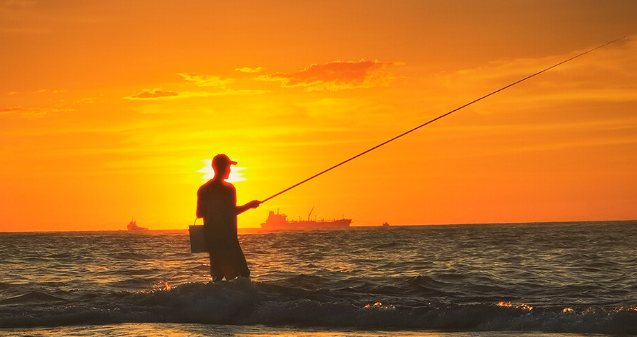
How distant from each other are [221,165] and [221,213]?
2.35 ft

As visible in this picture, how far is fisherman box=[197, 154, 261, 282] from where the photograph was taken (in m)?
11.0

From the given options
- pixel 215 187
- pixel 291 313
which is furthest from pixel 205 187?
pixel 291 313

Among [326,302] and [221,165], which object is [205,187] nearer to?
[221,165]

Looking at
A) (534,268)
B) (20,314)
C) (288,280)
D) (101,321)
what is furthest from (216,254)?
(534,268)

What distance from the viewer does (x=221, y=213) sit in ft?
36.3

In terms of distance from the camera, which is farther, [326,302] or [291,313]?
[326,302]

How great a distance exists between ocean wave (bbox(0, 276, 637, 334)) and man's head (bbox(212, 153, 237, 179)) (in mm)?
A: 1677

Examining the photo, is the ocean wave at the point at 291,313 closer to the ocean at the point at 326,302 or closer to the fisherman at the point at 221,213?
the ocean at the point at 326,302

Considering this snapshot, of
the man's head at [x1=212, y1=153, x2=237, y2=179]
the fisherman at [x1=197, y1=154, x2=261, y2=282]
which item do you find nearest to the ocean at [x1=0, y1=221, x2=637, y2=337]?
the fisherman at [x1=197, y1=154, x2=261, y2=282]

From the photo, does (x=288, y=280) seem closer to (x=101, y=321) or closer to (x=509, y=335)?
(x=101, y=321)

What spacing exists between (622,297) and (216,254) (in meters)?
7.00

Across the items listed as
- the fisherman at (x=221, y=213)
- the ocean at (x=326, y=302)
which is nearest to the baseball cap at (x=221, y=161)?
the fisherman at (x=221, y=213)

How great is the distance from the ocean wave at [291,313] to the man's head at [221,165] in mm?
1677

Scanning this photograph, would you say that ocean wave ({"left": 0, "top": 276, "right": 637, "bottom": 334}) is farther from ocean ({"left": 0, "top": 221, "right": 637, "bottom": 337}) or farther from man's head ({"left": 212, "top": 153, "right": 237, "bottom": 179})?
man's head ({"left": 212, "top": 153, "right": 237, "bottom": 179})
